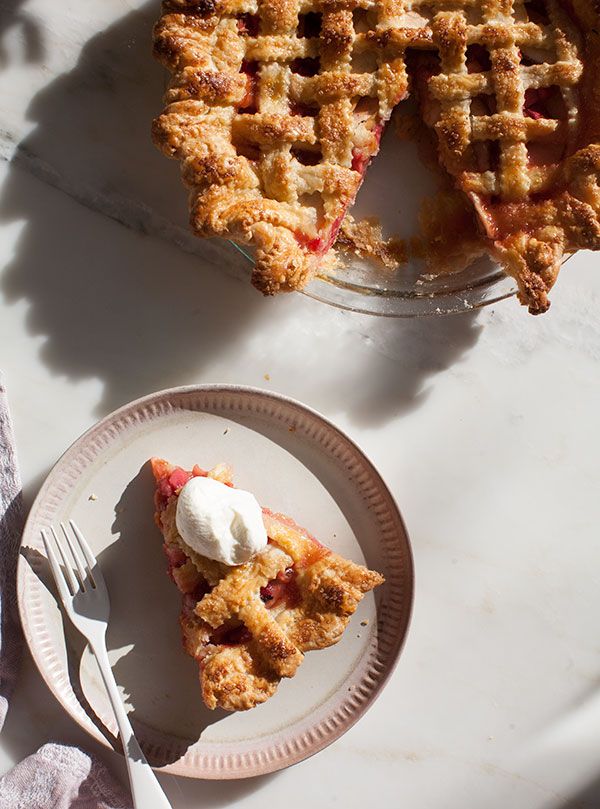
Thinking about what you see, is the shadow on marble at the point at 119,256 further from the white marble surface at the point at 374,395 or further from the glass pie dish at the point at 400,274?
the glass pie dish at the point at 400,274

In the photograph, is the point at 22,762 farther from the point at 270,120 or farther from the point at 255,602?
the point at 270,120

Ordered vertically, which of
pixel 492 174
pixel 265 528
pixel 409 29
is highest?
pixel 409 29

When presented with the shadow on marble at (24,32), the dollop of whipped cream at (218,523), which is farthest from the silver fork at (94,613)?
the shadow on marble at (24,32)

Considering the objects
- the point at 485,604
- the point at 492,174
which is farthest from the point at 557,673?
the point at 492,174

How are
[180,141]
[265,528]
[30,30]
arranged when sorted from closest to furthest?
[180,141] < [265,528] < [30,30]

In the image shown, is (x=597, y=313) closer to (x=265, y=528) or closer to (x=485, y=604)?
(x=485, y=604)

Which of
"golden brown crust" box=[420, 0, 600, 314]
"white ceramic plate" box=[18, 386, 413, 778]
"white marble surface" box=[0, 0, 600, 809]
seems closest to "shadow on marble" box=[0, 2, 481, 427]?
"white marble surface" box=[0, 0, 600, 809]
